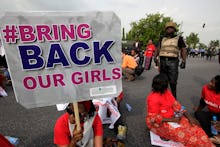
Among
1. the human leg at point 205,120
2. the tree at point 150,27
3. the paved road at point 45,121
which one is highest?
the tree at point 150,27

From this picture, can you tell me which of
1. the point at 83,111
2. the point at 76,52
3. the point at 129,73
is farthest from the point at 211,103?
the point at 129,73

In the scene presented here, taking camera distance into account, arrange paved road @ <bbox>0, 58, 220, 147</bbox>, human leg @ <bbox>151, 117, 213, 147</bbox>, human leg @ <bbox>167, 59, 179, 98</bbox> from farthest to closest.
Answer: human leg @ <bbox>167, 59, 179, 98</bbox>, paved road @ <bbox>0, 58, 220, 147</bbox>, human leg @ <bbox>151, 117, 213, 147</bbox>

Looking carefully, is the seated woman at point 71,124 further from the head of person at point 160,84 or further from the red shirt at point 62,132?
the head of person at point 160,84

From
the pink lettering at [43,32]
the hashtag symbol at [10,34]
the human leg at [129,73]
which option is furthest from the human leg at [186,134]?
the human leg at [129,73]

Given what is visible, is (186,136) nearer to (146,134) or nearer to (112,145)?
(146,134)

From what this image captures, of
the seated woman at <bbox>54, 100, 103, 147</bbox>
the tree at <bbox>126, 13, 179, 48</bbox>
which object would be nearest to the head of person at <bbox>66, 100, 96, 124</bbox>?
the seated woman at <bbox>54, 100, 103, 147</bbox>

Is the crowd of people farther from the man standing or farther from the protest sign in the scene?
the protest sign

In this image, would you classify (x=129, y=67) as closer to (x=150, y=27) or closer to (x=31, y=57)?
(x=31, y=57)

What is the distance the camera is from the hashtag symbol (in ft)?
2.33

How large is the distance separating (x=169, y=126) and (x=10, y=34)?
1.82 meters

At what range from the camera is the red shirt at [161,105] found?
1846 mm

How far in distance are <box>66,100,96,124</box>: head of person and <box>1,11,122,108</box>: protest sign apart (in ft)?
0.84

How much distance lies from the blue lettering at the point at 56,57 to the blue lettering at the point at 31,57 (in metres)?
0.04

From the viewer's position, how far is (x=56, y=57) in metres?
0.82
